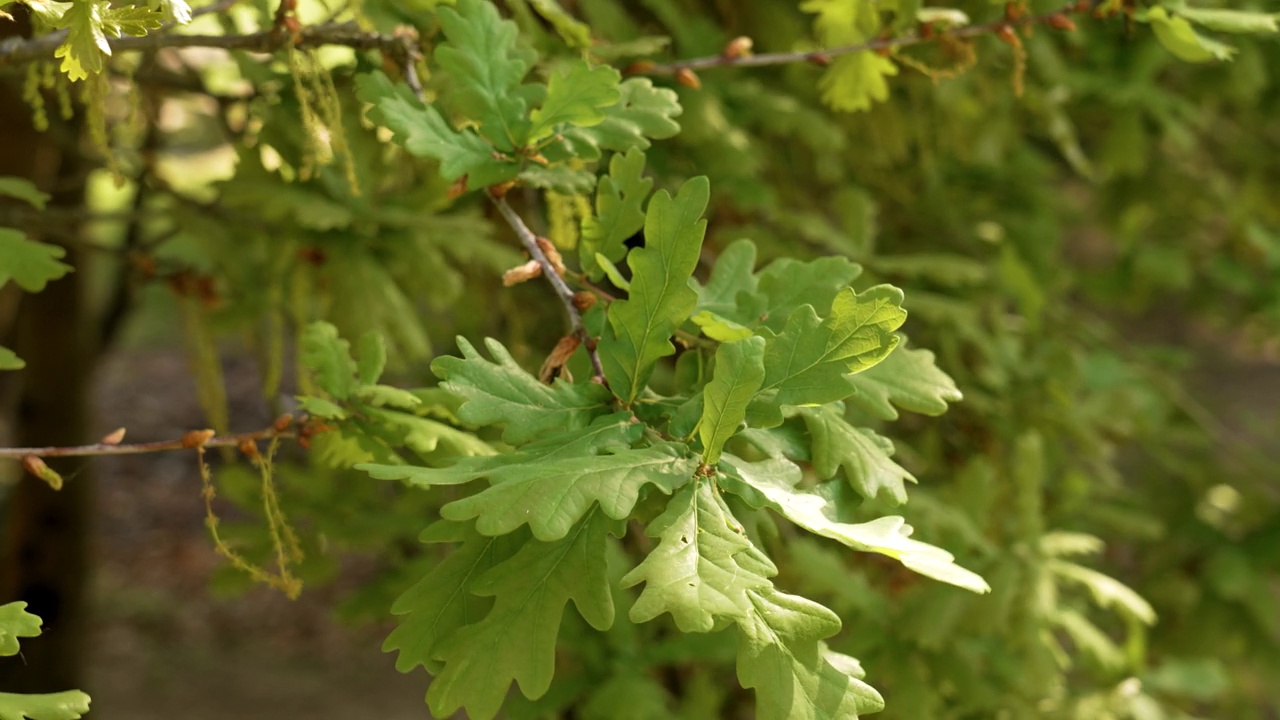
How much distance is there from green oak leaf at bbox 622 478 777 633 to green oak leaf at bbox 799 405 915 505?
0.15 metres

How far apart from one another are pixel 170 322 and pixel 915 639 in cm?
840

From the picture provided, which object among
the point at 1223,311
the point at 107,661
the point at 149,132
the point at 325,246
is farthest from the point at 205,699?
the point at 1223,311

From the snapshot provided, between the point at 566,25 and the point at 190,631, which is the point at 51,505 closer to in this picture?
the point at 566,25

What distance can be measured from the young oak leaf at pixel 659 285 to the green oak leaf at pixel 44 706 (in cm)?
58

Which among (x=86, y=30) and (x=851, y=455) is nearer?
(x=86, y=30)

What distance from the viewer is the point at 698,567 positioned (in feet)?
3.28

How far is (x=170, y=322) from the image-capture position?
931 centimetres

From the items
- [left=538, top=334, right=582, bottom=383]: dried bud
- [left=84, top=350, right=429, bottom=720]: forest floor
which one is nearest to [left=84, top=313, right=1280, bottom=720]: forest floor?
[left=84, top=350, right=429, bottom=720]: forest floor

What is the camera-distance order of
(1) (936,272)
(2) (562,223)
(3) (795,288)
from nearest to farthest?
(3) (795,288), (2) (562,223), (1) (936,272)

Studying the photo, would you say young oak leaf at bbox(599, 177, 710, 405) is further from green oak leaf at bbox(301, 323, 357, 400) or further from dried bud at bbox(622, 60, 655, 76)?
dried bud at bbox(622, 60, 655, 76)

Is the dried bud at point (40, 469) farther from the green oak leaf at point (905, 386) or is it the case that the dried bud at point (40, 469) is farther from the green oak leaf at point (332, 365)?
the green oak leaf at point (905, 386)

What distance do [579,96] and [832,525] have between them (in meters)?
0.58

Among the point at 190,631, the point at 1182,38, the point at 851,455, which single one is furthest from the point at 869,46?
the point at 190,631

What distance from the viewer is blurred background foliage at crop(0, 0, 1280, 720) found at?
197 centimetres
